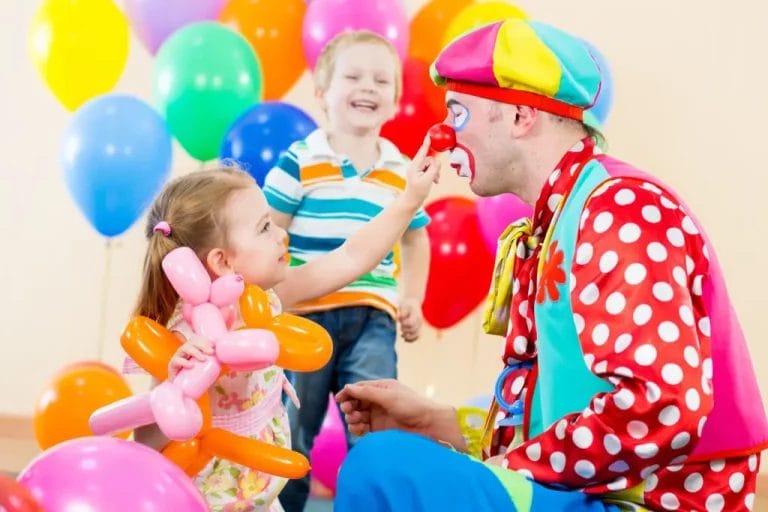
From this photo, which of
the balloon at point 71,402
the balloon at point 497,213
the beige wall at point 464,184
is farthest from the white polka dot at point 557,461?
the beige wall at point 464,184

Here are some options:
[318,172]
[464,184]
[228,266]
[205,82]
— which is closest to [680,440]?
[228,266]

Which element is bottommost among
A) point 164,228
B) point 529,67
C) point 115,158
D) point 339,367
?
point 339,367

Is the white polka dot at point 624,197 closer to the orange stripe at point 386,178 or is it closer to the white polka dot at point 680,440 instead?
the white polka dot at point 680,440

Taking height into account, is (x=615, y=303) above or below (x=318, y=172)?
above

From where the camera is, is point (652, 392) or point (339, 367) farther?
point (339, 367)

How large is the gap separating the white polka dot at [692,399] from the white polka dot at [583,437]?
106 mm

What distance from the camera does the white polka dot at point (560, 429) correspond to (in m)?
1.21

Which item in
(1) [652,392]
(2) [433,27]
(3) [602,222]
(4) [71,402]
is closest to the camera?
(1) [652,392]

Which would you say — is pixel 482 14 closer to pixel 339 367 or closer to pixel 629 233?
pixel 339 367

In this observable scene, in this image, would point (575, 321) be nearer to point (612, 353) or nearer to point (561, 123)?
point (612, 353)

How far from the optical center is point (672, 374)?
1146 millimetres

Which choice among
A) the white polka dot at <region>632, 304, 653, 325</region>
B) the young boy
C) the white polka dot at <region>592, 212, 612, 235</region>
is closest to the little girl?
the white polka dot at <region>592, 212, 612, 235</region>

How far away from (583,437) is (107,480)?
555mm

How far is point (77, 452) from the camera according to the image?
1.35 meters
